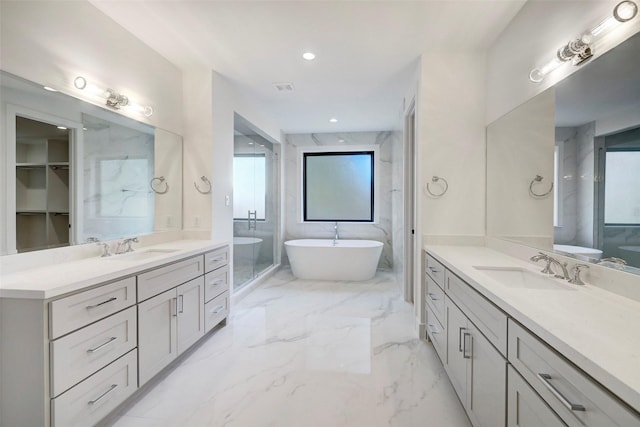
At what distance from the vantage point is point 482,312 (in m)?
1.36

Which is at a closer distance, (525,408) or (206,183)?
(525,408)

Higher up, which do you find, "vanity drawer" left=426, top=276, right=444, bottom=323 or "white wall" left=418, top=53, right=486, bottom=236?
"white wall" left=418, top=53, right=486, bottom=236

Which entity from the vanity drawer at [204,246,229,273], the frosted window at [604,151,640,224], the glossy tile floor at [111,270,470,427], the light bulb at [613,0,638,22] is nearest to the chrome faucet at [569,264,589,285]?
the frosted window at [604,151,640,224]

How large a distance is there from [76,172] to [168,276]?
934 mm

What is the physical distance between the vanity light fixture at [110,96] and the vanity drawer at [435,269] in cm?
271

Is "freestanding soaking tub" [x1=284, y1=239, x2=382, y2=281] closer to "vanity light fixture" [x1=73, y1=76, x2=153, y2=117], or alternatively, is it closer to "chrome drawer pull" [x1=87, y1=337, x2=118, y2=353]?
"vanity light fixture" [x1=73, y1=76, x2=153, y2=117]

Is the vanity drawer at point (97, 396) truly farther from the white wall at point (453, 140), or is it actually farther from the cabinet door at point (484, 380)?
the white wall at point (453, 140)

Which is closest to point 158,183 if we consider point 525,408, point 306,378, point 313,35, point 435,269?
point 313,35

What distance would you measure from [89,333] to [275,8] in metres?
2.26

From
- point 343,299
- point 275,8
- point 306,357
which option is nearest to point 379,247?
point 343,299

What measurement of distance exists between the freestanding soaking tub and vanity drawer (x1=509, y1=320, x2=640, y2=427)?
3427 millimetres

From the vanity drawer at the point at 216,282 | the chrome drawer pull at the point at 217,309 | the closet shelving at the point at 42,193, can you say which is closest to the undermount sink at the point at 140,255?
the closet shelving at the point at 42,193

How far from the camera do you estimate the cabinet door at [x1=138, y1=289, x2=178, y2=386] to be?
178 centimetres

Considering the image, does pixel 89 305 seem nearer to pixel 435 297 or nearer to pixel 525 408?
pixel 525 408
